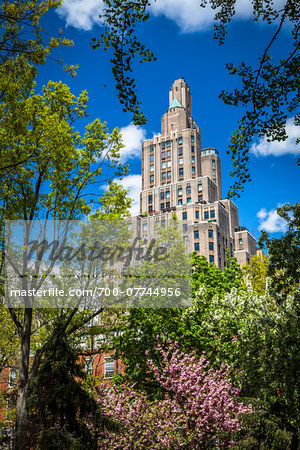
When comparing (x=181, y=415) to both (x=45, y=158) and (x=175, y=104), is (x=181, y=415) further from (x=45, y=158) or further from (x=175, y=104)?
(x=175, y=104)

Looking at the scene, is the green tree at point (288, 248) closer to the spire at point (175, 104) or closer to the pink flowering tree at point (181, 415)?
the pink flowering tree at point (181, 415)

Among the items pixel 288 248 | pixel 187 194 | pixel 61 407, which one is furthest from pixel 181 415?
pixel 187 194

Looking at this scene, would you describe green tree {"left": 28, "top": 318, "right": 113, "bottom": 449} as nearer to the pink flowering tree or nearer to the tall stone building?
the pink flowering tree

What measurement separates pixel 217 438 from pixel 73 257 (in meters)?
9.90

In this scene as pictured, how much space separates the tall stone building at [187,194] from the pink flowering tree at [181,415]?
2888 inches

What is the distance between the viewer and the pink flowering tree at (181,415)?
16.2m

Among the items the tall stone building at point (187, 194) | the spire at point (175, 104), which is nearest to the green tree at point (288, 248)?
the tall stone building at point (187, 194)

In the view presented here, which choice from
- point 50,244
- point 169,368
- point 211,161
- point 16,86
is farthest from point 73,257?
point 211,161

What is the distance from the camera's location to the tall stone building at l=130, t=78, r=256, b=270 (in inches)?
3718

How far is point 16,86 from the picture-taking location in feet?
39.4

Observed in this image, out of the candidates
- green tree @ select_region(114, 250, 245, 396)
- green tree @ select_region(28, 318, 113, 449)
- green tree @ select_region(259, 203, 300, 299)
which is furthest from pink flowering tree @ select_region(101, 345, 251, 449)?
green tree @ select_region(259, 203, 300, 299)

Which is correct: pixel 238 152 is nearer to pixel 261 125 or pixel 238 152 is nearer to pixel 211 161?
pixel 261 125

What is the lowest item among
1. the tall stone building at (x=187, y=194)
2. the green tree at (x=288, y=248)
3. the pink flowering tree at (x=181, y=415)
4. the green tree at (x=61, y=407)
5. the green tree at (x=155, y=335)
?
the pink flowering tree at (x=181, y=415)

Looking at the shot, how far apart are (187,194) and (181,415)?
93.0 m
